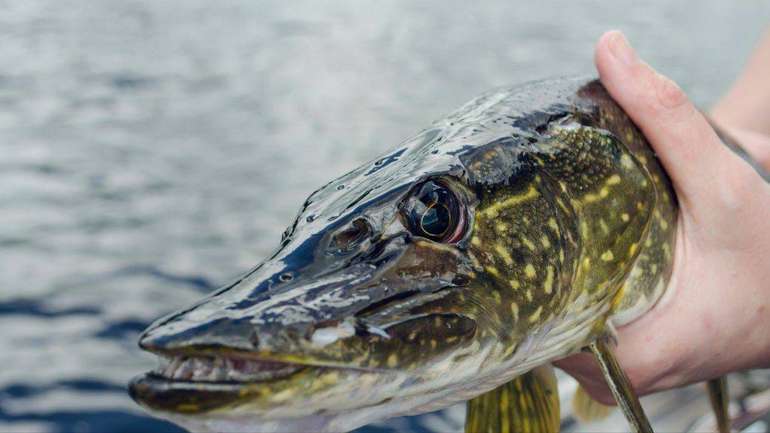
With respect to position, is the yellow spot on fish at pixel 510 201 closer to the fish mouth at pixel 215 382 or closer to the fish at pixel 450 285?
the fish at pixel 450 285

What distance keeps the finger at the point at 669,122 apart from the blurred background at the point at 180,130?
101 centimetres

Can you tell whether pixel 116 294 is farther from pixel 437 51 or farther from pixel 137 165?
pixel 437 51

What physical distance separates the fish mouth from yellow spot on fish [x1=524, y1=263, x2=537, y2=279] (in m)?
0.48

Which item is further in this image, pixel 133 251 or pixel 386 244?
pixel 133 251

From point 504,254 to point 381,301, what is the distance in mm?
294

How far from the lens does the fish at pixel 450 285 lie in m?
1.09

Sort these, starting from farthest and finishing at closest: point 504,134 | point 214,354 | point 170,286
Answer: point 170,286, point 504,134, point 214,354

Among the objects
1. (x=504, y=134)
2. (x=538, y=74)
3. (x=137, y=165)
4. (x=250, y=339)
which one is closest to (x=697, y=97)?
(x=538, y=74)

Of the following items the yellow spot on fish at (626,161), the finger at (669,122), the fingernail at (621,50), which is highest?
the fingernail at (621,50)

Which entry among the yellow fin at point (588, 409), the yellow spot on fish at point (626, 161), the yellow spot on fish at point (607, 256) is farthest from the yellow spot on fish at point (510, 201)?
the yellow fin at point (588, 409)

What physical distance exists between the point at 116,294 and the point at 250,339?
3.08 metres

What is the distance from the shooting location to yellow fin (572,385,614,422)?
2420 millimetres

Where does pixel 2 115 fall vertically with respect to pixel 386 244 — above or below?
above

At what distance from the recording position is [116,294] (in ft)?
12.9
